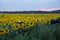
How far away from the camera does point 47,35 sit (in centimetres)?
902

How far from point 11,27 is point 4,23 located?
2.77 ft

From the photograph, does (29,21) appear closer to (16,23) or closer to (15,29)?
(16,23)

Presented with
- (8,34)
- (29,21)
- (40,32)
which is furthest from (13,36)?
(29,21)

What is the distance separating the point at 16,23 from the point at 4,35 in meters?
1.48

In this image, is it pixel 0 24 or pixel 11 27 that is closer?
pixel 11 27

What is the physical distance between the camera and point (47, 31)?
905cm

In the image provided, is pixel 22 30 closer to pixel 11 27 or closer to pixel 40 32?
pixel 11 27

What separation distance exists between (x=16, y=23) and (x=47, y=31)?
5.62ft

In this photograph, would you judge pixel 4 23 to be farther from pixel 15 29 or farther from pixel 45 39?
pixel 45 39

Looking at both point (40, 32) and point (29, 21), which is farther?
point (29, 21)

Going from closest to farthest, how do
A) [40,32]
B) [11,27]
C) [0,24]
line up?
1. [40,32]
2. [11,27]
3. [0,24]

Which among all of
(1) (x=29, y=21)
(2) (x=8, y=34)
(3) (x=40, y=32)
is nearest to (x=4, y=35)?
(2) (x=8, y=34)

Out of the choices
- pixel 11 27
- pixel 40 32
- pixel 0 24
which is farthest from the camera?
pixel 0 24


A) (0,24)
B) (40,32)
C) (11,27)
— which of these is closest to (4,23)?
(0,24)
